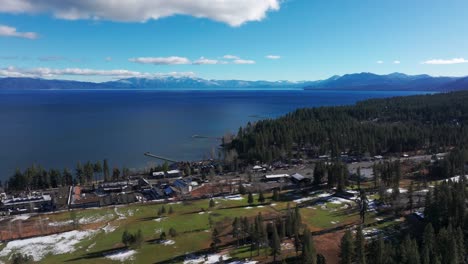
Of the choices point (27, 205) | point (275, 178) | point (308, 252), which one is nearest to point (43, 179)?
point (27, 205)

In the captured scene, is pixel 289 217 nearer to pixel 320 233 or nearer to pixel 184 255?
pixel 320 233

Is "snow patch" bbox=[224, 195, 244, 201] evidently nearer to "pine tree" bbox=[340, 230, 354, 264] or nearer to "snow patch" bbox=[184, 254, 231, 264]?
"snow patch" bbox=[184, 254, 231, 264]

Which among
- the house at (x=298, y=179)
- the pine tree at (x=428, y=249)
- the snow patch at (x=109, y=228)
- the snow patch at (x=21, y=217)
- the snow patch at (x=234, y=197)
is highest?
the pine tree at (x=428, y=249)

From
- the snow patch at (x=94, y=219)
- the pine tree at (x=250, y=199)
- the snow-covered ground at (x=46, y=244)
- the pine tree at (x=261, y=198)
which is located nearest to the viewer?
the snow-covered ground at (x=46, y=244)

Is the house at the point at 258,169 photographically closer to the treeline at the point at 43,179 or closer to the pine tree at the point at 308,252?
the treeline at the point at 43,179

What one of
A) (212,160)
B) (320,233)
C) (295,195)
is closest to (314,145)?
(212,160)

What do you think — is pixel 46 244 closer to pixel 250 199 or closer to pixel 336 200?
pixel 250 199

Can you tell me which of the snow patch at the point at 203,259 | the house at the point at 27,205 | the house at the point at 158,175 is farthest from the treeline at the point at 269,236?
the house at the point at 158,175
